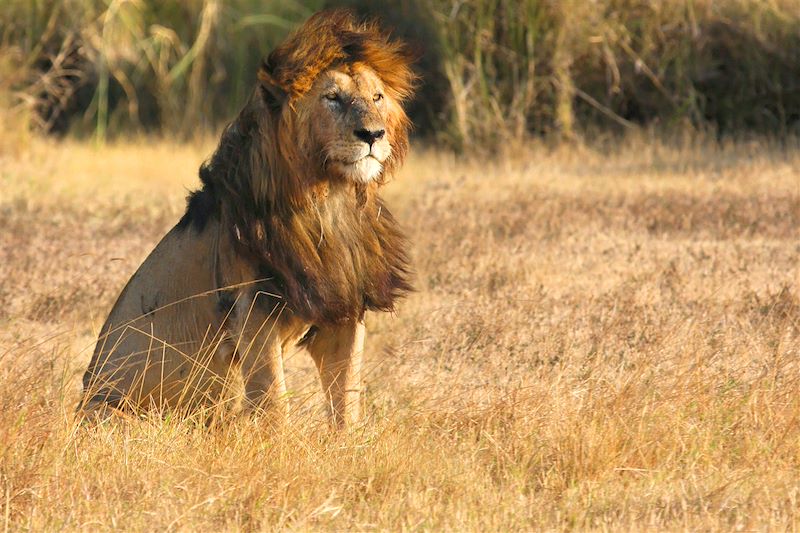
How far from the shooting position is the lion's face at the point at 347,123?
4.75 meters

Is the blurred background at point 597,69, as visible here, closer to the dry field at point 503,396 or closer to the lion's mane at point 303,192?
the dry field at point 503,396

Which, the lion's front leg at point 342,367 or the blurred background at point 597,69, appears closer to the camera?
the lion's front leg at point 342,367

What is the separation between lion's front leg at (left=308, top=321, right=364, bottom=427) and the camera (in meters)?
4.96

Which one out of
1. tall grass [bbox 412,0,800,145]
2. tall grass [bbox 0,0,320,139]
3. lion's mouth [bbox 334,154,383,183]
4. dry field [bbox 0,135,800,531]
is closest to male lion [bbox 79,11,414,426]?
lion's mouth [bbox 334,154,383,183]

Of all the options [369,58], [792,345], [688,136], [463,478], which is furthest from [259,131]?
[688,136]

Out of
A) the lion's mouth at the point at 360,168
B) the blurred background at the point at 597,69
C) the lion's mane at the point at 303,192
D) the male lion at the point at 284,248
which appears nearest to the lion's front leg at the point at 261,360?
the male lion at the point at 284,248

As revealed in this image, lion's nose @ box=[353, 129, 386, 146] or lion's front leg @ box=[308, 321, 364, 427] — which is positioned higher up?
lion's nose @ box=[353, 129, 386, 146]

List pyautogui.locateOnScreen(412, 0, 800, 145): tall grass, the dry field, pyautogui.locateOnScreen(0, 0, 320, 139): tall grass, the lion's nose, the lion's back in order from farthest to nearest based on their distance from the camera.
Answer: pyautogui.locateOnScreen(0, 0, 320, 139): tall grass → pyautogui.locateOnScreen(412, 0, 800, 145): tall grass → the lion's back → the lion's nose → the dry field

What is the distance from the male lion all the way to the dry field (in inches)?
8.3

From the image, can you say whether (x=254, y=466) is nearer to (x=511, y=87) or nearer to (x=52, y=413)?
(x=52, y=413)

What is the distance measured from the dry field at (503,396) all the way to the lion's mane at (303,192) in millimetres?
402

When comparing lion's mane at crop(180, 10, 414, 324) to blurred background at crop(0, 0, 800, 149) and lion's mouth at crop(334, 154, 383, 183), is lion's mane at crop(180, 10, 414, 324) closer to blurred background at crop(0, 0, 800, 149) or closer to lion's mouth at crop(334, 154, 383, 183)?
lion's mouth at crop(334, 154, 383, 183)

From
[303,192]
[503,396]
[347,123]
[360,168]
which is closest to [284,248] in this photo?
[303,192]

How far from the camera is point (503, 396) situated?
5.20 m
